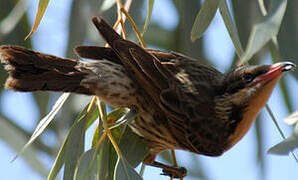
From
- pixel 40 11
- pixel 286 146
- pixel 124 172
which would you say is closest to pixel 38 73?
pixel 40 11

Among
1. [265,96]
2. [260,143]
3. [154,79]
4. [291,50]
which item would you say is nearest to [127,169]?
[154,79]

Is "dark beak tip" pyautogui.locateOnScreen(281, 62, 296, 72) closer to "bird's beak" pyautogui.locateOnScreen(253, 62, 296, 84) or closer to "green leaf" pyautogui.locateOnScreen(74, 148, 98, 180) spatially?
"bird's beak" pyautogui.locateOnScreen(253, 62, 296, 84)

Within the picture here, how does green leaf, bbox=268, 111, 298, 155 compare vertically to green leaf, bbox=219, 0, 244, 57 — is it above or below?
below

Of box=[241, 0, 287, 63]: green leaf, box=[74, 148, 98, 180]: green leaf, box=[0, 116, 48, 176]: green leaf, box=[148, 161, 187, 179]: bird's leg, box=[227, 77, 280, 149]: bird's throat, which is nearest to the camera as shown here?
box=[241, 0, 287, 63]: green leaf

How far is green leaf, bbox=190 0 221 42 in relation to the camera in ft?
5.95

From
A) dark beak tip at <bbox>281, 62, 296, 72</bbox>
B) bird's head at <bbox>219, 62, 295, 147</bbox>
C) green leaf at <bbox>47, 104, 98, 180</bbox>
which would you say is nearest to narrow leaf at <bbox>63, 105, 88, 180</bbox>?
green leaf at <bbox>47, 104, 98, 180</bbox>

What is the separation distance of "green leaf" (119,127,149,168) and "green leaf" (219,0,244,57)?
508 millimetres

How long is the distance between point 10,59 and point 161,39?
1103 millimetres

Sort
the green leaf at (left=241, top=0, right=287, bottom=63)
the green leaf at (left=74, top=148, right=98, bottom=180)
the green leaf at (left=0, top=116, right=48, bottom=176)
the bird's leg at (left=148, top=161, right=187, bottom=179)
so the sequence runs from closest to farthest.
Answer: the green leaf at (left=241, top=0, right=287, bottom=63) → the green leaf at (left=74, top=148, right=98, bottom=180) → the bird's leg at (left=148, top=161, right=187, bottom=179) → the green leaf at (left=0, top=116, right=48, bottom=176)

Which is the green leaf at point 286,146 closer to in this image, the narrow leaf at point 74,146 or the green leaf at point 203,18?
the green leaf at point 203,18

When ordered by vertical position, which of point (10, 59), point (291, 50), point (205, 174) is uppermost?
point (291, 50)

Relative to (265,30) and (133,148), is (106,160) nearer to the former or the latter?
(133,148)

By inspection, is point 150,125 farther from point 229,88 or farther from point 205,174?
point 205,174

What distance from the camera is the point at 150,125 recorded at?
2141 millimetres
